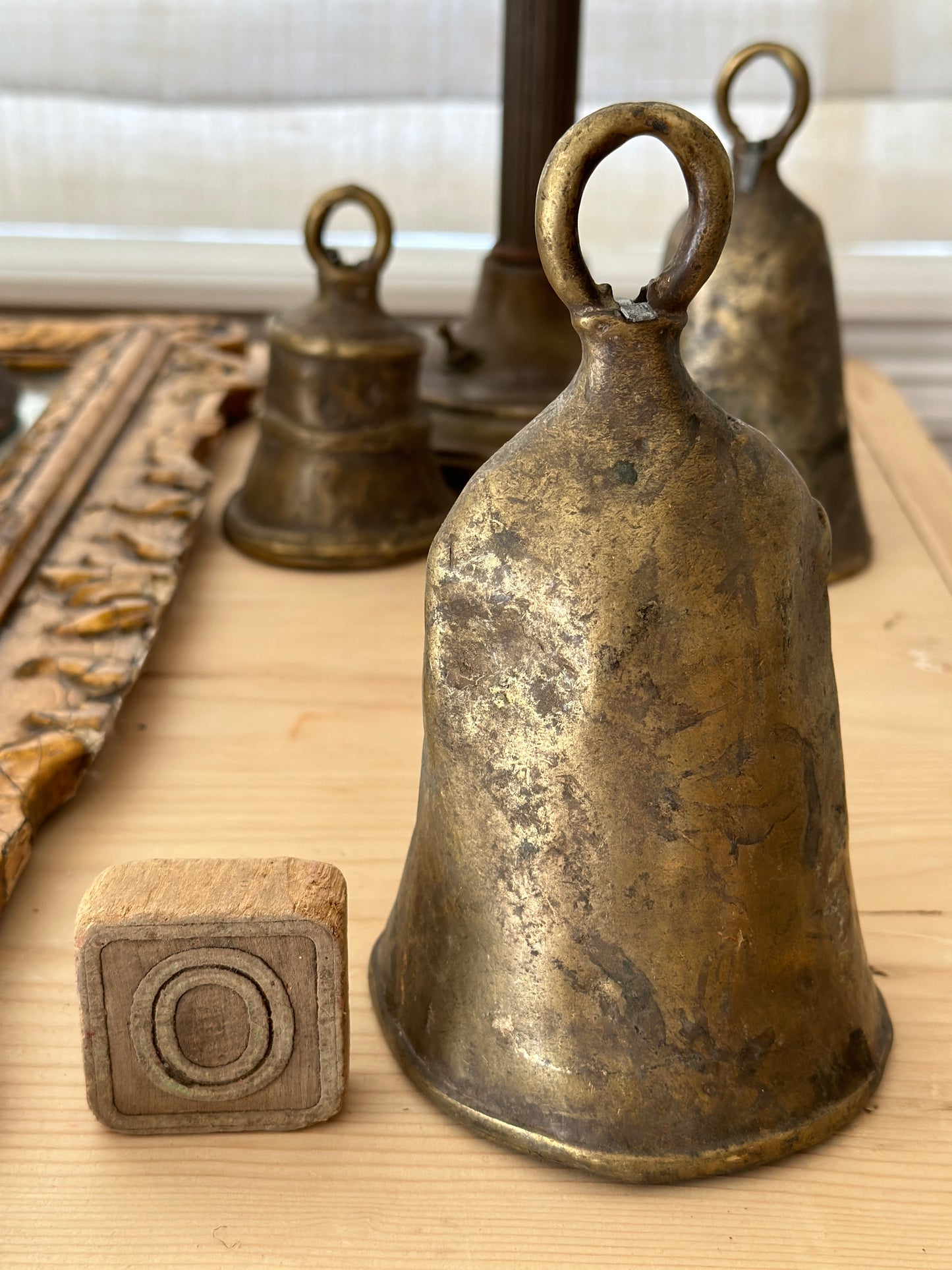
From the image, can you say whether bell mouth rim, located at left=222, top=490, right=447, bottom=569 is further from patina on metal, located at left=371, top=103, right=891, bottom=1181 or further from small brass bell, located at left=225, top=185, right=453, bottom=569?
patina on metal, located at left=371, top=103, right=891, bottom=1181

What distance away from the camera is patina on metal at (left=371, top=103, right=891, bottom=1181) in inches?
16.8

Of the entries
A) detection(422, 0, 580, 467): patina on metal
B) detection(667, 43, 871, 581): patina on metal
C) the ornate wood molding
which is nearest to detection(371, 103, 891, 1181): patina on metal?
the ornate wood molding

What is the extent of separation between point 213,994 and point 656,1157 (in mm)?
156

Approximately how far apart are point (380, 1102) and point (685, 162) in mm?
336

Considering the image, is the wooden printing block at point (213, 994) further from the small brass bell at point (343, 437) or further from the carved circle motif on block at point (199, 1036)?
the small brass bell at point (343, 437)

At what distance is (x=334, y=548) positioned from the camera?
0.96 m

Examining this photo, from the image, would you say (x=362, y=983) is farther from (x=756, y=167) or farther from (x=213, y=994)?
(x=756, y=167)

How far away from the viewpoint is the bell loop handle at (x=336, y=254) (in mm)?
889

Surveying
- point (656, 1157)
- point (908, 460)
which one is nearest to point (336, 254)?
point (908, 460)

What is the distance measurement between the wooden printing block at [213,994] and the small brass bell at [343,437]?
0.49 meters

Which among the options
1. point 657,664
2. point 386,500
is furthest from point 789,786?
point 386,500

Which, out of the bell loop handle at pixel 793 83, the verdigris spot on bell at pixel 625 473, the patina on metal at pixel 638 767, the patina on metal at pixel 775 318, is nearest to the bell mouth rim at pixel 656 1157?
the patina on metal at pixel 638 767

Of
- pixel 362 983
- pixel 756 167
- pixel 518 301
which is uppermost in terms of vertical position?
pixel 756 167

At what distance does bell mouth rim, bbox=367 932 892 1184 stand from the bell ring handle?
0.90 ft
